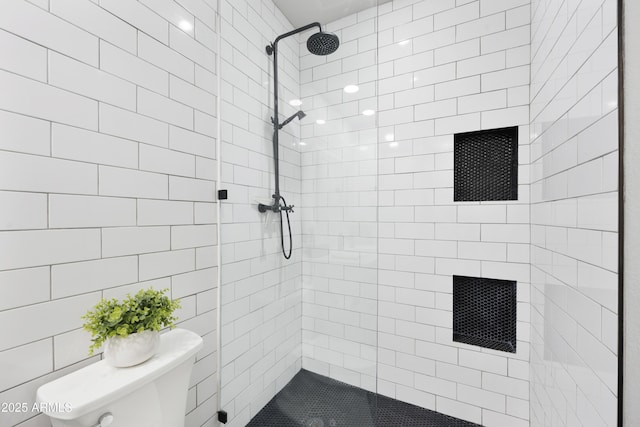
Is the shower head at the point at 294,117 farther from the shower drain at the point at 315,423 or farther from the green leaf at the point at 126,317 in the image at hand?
the shower drain at the point at 315,423

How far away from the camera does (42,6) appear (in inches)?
31.7

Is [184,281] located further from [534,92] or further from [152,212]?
[534,92]

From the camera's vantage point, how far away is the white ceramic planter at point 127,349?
2.70 feet

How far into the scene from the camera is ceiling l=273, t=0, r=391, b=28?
1.46 metres

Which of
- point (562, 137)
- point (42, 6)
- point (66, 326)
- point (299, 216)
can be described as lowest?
point (66, 326)

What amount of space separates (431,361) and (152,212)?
1.84m

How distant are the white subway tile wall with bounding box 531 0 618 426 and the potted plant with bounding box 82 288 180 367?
1313 mm

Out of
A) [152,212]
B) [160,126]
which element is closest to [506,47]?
[160,126]

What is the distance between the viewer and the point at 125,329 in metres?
0.80

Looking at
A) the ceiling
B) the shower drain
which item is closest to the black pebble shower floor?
the shower drain

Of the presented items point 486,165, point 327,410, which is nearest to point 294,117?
point 486,165

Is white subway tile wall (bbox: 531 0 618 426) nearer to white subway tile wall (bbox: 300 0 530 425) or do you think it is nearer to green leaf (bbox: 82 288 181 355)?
white subway tile wall (bbox: 300 0 530 425)

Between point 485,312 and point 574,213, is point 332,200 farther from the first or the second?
point 485,312

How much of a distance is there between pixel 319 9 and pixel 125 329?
5.69ft
